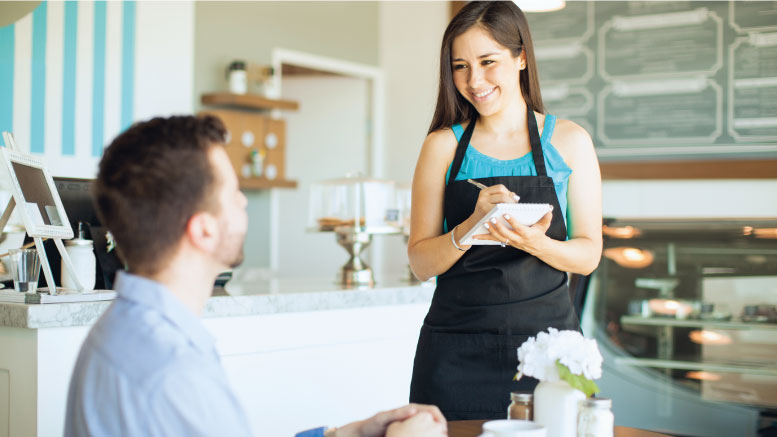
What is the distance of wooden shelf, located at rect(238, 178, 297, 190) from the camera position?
530 centimetres

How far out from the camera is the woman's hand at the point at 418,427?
3.63 ft

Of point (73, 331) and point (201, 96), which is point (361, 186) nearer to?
point (73, 331)

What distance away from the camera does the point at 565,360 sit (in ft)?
3.91

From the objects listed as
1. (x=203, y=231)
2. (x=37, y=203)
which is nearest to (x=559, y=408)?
(x=203, y=231)

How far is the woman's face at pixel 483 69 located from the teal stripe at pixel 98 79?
10.8ft

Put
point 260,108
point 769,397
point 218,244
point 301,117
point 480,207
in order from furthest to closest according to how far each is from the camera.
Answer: point 301,117, point 260,108, point 769,397, point 480,207, point 218,244

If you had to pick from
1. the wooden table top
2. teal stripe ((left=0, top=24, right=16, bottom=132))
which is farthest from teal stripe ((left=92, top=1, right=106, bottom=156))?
the wooden table top

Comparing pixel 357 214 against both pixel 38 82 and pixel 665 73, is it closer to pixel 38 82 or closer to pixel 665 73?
pixel 38 82

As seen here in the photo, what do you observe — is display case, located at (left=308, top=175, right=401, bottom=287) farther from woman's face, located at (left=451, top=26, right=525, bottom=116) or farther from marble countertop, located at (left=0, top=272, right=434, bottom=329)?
woman's face, located at (left=451, top=26, right=525, bottom=116)

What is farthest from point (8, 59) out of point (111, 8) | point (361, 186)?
point (361, 186)

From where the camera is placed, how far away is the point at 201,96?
5.19 meters

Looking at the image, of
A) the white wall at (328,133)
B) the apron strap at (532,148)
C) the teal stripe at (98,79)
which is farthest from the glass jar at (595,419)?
the white wall at (328,133)

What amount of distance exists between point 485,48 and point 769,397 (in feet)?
7.96

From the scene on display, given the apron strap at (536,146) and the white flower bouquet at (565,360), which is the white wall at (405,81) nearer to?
the apron strap at (536,146)
